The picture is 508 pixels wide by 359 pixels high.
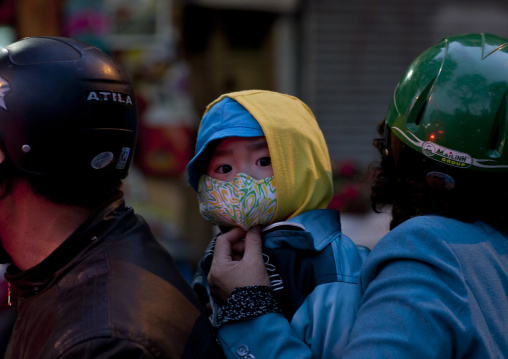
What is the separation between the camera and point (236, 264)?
6.81 feet

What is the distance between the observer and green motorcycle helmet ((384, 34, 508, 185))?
184 cm

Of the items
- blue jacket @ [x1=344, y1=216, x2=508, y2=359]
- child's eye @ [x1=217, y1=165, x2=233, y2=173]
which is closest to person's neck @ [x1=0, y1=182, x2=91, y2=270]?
child's eye @ [x1=217, y1=165, x2=233, y2=173]

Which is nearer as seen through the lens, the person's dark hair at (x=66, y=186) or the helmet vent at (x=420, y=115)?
the person's dark hair at (x=66, y=186)

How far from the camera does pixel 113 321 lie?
1.57 meters

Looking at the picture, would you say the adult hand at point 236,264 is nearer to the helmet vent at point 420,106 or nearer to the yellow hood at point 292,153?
the yellow hood at point 292,153

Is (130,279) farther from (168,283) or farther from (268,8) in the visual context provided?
(268,8)

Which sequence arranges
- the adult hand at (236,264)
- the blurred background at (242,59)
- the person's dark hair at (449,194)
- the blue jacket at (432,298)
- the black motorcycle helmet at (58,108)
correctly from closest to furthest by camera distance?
the blue jacket at (432,298) → the black motorcycle helmet at (58,108) → the person's dark hair at (449,194) → the adult hand at (236,264) → the blurred background at (242,59)

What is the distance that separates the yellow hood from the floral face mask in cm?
4

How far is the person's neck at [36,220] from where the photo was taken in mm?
1835

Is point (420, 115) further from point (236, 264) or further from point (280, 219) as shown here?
point (236, 264)

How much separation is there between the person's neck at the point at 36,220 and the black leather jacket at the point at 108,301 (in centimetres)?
8

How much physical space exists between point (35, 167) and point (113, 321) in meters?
0.57

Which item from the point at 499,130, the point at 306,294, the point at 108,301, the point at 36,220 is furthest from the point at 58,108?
the point at 499,130

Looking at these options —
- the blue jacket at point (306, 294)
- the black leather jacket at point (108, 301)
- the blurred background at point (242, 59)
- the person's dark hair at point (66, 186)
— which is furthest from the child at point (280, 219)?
the blurred background at point (242, 59)
